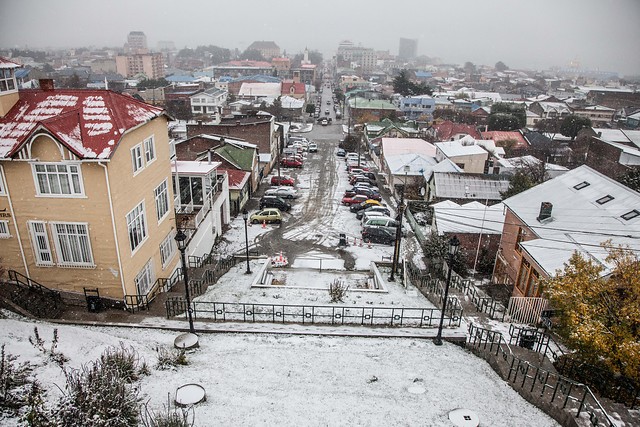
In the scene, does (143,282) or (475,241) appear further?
(475,241)

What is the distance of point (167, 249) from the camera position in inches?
800

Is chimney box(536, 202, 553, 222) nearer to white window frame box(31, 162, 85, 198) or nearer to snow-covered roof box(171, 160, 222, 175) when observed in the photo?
snow-covered roof box(171, 160, 222, 175)

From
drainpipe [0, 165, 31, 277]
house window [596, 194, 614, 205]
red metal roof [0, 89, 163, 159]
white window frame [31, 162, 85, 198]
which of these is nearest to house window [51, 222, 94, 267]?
white window frame [31, 162, 85, 198]

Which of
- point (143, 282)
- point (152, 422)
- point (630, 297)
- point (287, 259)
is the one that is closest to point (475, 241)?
point (287, 259)

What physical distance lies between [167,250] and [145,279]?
2.91m

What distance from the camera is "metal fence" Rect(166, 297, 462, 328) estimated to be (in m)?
15.6

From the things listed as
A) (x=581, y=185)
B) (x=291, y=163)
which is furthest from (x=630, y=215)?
(x=291, y=163)

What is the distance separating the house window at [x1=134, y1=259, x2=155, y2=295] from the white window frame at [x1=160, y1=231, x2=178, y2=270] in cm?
141

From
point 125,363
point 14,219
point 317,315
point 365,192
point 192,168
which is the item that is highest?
point 14,219

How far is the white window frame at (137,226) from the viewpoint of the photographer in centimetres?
1582

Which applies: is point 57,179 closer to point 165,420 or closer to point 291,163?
point 165,420

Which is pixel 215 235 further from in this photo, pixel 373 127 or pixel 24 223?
A: pixel 373 127

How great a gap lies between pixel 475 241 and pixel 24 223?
82.3 ft

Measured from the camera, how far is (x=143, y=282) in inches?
685
